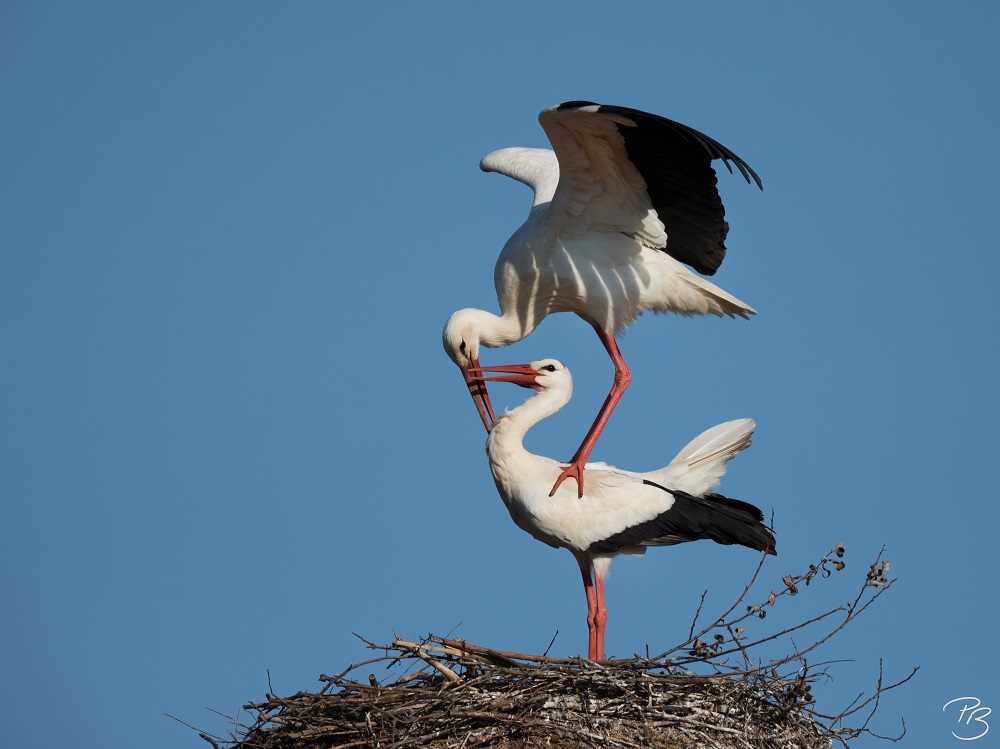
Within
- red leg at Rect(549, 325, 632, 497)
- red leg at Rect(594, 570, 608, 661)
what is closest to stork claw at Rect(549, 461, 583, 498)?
red leg at Rect(549, 325, 632, 497)

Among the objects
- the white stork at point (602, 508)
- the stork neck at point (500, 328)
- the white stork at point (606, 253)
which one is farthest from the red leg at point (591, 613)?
the stork neck at point (500, 328)

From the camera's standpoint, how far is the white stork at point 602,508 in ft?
27.4

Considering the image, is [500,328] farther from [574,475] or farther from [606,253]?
[574,475]

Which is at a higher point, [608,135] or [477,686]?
[608,135]

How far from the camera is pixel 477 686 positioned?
23.6 ft

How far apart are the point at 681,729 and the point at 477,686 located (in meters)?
0.98

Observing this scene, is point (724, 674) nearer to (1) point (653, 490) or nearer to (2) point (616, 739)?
(2) point (616, 739)

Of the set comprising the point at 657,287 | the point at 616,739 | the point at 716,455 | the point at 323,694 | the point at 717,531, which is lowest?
the point at 616,739

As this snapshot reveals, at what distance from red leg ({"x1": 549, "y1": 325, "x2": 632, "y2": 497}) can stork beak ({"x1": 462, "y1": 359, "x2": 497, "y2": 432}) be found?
65cm

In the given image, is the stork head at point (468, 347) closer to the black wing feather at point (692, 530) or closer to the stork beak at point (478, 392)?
the stork beak at point (478, 392)

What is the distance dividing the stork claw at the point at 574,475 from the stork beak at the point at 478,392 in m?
0.98

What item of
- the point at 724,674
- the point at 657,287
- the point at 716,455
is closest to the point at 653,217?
the point at 657,287

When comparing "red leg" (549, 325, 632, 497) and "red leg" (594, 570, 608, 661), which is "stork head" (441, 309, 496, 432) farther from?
"red leg" (594, 570, 608, 661)

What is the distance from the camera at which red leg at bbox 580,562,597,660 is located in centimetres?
851
